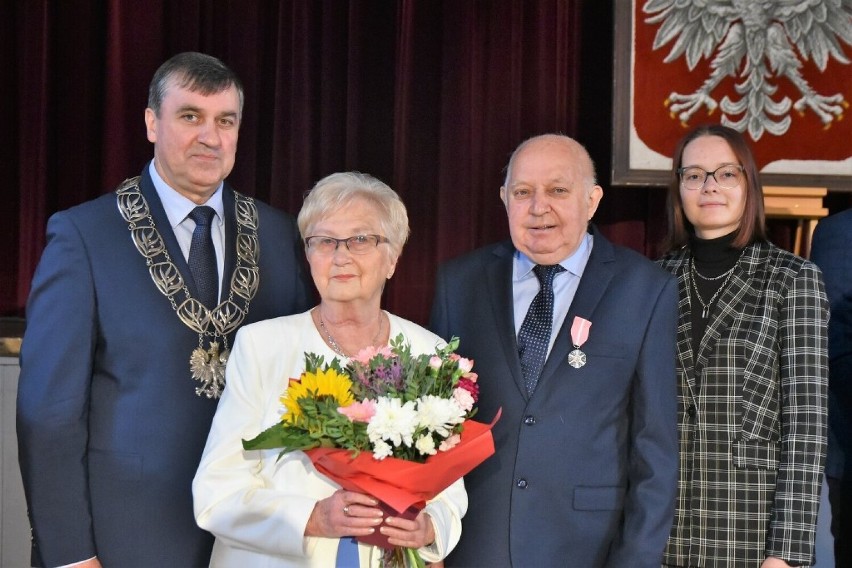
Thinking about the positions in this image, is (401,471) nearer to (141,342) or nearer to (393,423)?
(393,423)

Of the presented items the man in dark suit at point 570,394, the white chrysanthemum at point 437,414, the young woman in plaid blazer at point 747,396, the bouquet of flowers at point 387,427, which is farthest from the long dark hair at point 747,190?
the white chrysanthemum at point 437,414

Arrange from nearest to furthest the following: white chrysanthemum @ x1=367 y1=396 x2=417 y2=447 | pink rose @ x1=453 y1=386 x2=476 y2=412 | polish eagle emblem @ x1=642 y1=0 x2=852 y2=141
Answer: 1. white chrysanthemum @ x1=367 y1=396 x2=417 y2=447
2. pink rose @ x1=453 y1=386 x2=476 y2=412
3. polish eagle emblem @ x1=642 y1=0 x2=852 y2=141

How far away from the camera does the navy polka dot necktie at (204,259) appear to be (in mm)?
2670

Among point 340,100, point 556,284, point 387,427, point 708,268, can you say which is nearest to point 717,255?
point 708,268

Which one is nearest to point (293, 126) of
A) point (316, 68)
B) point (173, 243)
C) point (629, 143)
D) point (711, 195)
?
point (316, 68)

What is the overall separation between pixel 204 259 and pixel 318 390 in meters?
0.75

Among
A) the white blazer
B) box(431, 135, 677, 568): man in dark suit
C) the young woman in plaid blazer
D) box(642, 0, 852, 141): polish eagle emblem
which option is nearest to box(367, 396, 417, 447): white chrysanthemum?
the white blazer

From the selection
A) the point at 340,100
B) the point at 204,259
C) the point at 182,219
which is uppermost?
the point at 340,100

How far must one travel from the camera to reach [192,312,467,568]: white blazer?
2.27 m

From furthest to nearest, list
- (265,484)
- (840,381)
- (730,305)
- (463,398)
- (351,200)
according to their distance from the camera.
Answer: (840,381)
(730,305)
(351,200)
(265,484)
(463,398)

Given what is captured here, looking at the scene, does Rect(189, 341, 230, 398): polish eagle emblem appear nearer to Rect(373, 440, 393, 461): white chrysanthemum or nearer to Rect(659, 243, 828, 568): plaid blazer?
Rect(373, 440, 393, 461): white chrysanthemum

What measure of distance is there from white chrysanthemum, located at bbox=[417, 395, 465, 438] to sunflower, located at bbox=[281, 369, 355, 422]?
0.15 m

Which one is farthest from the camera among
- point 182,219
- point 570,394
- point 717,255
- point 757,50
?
point 757,50

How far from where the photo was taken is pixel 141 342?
8.43ft
